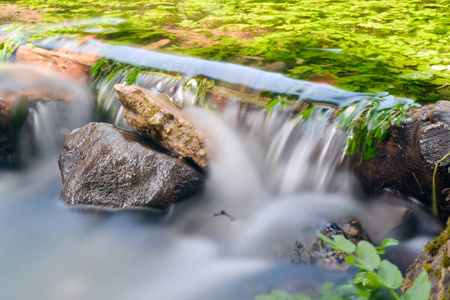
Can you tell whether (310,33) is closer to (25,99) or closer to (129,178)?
(129,178)

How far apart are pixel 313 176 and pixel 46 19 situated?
4.85m

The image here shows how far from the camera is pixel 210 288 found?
110 inches

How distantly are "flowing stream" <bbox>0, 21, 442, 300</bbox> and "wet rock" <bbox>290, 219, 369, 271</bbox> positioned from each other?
7 centimetres

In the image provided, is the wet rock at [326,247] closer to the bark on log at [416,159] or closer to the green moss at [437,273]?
the bark on log at [416,159]

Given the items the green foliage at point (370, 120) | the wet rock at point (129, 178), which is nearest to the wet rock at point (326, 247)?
the green foliage at point (370, 120)

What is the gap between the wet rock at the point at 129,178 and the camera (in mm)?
3449

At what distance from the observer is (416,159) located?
2.77 metres

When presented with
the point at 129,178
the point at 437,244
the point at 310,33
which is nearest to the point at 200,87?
the point at 129,178

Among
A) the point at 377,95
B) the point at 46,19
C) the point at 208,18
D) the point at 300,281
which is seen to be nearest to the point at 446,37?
the point at 377,95

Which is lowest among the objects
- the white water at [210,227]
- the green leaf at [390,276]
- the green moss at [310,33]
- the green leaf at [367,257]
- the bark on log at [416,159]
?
the white water at [210,227]

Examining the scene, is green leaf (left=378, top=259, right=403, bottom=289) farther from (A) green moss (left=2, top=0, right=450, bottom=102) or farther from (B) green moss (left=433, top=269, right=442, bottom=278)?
(A) green moss (left=2, top=0, right=450, bottom=102)

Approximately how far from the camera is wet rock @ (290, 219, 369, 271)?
9.13ft

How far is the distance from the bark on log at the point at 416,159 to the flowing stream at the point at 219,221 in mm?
146

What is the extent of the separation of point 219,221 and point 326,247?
3.04ft
